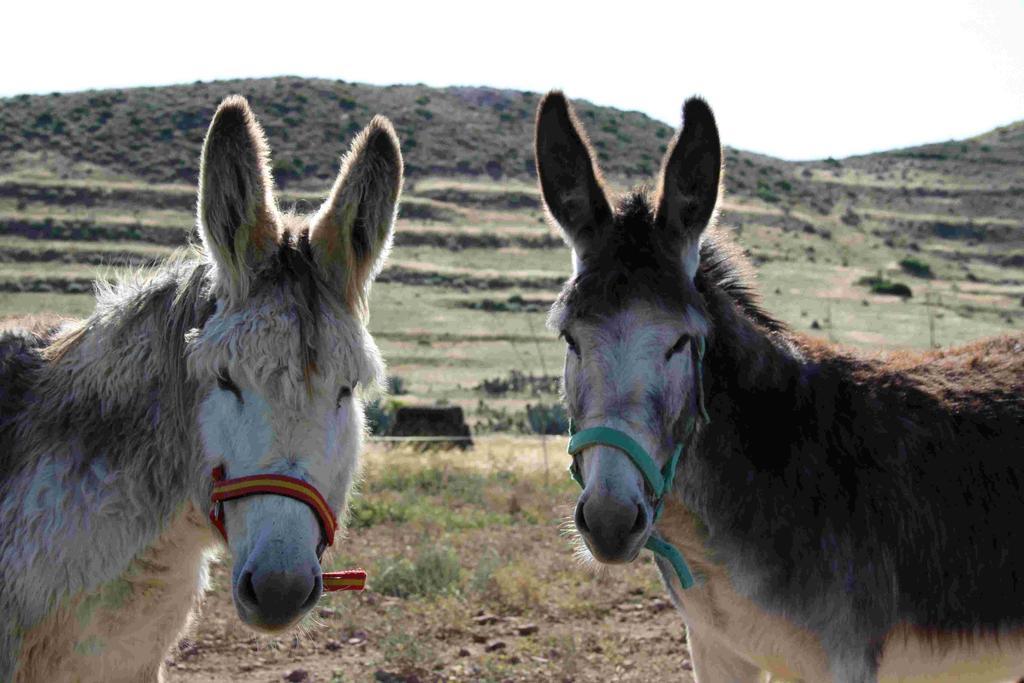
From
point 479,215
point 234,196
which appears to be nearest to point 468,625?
point 234,196

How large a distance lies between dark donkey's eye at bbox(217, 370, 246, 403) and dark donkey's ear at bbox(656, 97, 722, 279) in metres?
1.71

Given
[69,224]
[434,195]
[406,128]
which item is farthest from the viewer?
[406,128]

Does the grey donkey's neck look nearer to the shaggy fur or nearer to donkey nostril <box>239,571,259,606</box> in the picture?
the shaggy fur

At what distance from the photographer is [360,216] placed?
359 cm

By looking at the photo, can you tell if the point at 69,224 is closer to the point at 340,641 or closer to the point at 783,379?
the point at 340,641

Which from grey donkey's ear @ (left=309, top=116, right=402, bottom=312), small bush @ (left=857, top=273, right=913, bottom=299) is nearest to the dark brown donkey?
grey donkey's ear @ (left=309, top=116, right=402, bottom=312)

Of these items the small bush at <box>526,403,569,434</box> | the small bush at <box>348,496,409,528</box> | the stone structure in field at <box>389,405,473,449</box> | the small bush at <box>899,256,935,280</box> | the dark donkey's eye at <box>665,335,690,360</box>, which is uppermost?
the dark donkey's eye at <box>665,335,690,360</box>

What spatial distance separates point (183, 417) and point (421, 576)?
17.6 ft

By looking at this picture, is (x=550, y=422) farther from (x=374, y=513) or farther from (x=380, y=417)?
(x=374, y=513)

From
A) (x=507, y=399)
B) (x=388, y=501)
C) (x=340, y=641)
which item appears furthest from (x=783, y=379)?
(x=507, y=399)

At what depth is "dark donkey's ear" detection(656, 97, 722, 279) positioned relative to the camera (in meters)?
4.03

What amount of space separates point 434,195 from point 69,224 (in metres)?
24.0

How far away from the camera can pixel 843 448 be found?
4.11m

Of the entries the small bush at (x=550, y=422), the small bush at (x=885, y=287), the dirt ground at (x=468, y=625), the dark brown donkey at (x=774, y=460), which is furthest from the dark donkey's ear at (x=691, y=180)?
the small bush at (x=885, y=287)
